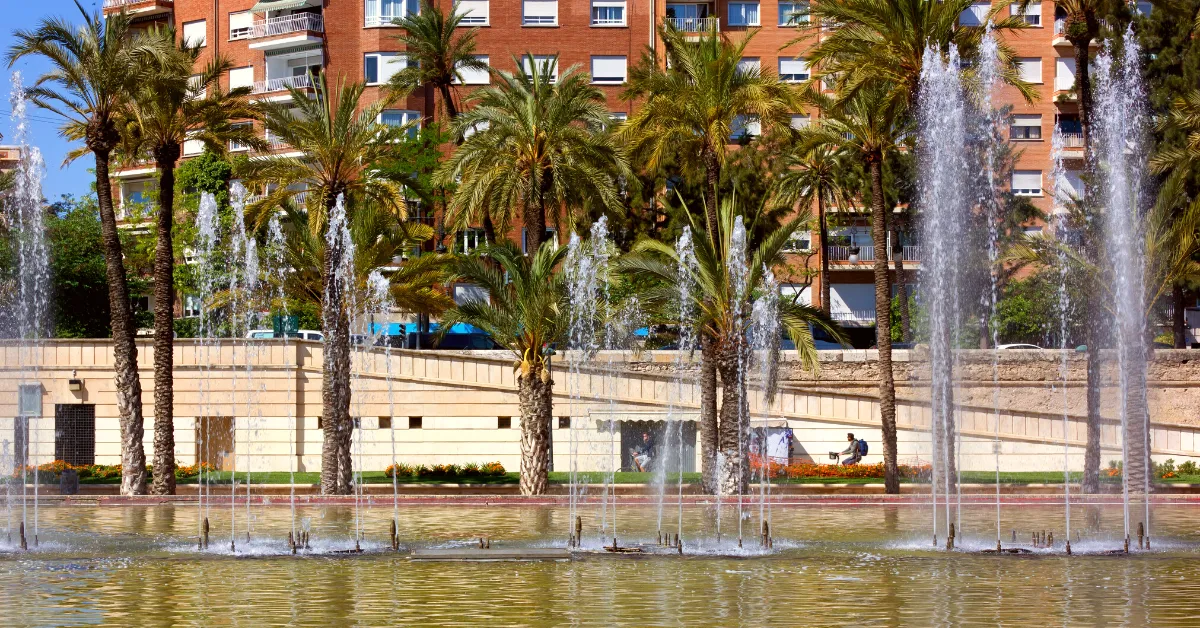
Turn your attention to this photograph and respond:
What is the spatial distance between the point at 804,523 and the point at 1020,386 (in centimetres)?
1666

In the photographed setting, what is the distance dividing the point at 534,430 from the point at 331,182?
7.17 meters

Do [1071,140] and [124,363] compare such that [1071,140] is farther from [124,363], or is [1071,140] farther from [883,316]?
[124,363]

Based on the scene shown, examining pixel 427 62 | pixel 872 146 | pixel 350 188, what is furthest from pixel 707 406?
pixel 427 62

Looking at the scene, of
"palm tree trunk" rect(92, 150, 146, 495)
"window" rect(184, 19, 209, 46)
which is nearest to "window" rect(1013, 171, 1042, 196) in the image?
"window" rect(184, 19, 209, 46)

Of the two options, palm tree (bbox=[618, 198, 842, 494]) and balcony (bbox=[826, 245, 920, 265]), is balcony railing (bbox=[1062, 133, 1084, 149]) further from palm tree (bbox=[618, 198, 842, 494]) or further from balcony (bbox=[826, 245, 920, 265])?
palm tree (bbox=[618, 198, 842, 494])

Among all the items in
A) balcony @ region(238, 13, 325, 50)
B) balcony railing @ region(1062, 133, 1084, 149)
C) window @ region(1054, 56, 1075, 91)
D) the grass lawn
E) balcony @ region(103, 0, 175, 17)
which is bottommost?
the grass lawn

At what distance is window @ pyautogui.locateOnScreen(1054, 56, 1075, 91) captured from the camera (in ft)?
200

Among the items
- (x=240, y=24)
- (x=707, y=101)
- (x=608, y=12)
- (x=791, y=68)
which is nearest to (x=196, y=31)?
(x=240, y=24)

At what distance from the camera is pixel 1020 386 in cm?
3988

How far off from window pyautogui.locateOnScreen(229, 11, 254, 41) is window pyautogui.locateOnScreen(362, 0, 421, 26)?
6.89 metres

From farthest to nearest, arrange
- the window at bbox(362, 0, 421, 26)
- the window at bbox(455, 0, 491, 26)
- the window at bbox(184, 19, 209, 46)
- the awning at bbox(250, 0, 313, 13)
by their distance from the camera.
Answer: the window at bbox(184, 19, 209, 46), the awning at bbox(250, 0, 313, 13), the window at bbox(362, 0, 421, 26), the window at bbox(455, 0, 491, 26)

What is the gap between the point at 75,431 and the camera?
4000cm

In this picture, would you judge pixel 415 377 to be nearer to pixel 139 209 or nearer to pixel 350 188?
pixel 350 188

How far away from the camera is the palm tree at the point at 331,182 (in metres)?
32.0
